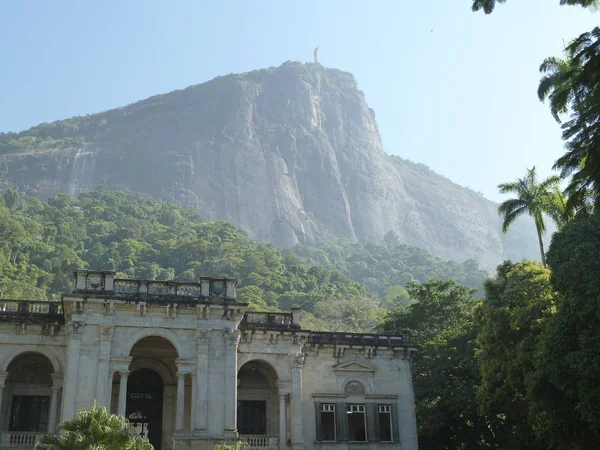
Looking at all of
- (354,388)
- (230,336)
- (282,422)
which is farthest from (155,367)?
(354,388)

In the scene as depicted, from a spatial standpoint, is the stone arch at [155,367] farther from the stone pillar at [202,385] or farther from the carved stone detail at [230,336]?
the carved stone detail at [230,336]

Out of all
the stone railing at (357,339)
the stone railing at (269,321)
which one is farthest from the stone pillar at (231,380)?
the stone railing at (357,339)

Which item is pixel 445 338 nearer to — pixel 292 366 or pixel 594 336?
pixel 292 366

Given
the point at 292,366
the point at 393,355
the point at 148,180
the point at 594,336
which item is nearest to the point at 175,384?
the point at 292,366

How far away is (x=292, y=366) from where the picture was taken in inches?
1353

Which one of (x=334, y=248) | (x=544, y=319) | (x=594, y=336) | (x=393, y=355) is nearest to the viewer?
(x=594, y=336)

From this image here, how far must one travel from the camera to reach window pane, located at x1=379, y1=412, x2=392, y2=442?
116 feet

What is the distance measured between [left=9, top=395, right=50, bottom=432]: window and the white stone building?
0.16 feet

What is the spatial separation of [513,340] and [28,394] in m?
23.1

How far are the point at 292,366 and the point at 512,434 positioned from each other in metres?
11.4

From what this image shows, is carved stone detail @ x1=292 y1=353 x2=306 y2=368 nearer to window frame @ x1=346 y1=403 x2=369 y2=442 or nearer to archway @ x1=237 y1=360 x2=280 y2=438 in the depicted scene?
archway @ x1=237 y1=360 x2=280 y2=438

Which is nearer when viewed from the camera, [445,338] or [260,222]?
[445,338]

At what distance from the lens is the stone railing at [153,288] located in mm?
30484

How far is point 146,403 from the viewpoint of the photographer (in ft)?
115
